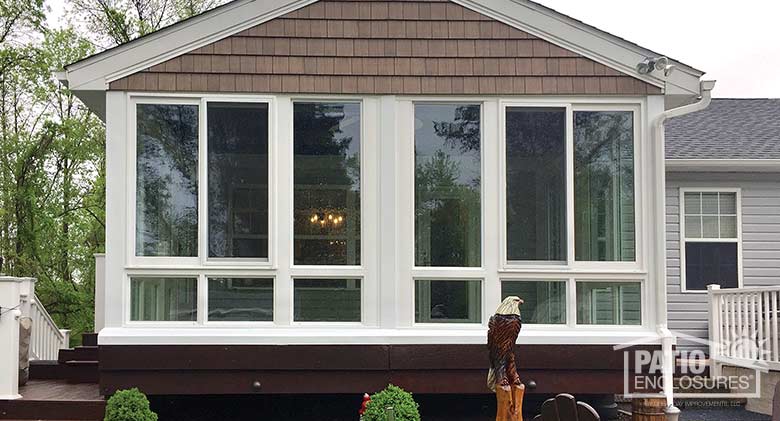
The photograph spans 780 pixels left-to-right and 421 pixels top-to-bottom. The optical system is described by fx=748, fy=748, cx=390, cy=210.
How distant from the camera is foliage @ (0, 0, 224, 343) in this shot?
15.5 metres

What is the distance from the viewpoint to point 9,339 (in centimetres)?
657

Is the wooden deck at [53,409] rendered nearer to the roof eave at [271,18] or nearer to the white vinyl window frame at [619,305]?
the roof eave at [271,18]

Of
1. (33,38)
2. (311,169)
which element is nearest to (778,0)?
(311,169)

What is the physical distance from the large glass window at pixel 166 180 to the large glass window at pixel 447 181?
6.60ft

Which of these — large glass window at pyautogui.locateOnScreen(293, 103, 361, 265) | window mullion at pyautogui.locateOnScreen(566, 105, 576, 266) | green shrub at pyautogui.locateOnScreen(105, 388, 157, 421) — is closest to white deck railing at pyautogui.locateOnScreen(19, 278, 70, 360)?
green shrub at pyautogui.locateOnScreen(105, 388, 157, 421)

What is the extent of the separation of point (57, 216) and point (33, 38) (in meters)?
3.79

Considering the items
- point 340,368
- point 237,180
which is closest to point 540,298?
point 340,368

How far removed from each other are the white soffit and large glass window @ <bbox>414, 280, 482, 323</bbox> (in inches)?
93.8

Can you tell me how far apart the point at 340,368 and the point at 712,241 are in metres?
5.87

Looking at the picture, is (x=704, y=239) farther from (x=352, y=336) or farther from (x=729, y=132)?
(x=352, y=336)

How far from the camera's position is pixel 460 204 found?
682cm

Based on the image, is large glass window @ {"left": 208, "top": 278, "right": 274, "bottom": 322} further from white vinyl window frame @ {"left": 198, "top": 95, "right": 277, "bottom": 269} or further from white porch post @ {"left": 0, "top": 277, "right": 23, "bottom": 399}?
white porch post @ {"left": 0, "top": 277, "right": 23, "bottom": 399}

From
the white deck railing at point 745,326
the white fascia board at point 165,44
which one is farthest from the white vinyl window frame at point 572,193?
the white fascia board at point 165,44

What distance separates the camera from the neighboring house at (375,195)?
659 cm
